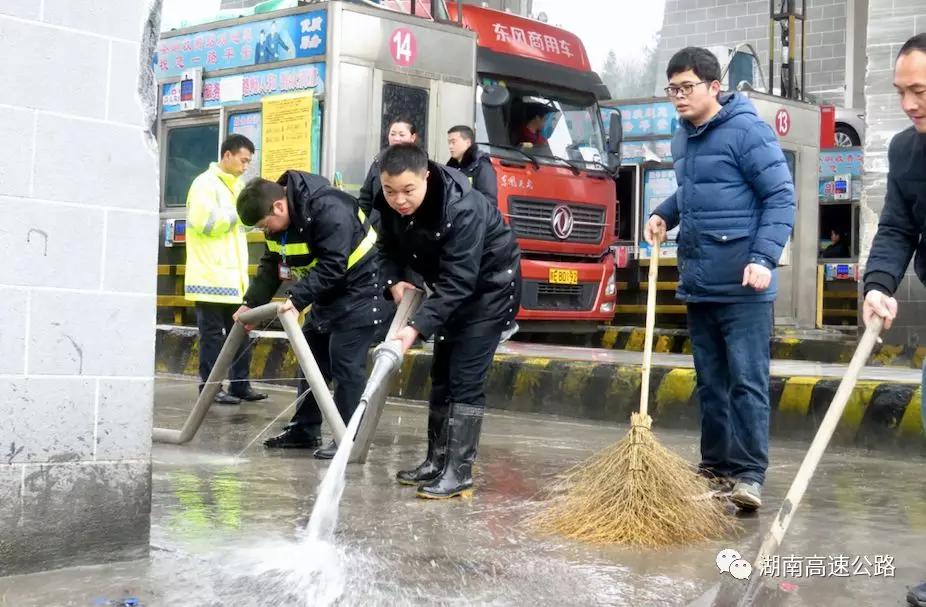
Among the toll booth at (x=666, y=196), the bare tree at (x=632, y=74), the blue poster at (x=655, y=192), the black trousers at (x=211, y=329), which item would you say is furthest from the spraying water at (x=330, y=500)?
the bare tree at (x=632, y=74)

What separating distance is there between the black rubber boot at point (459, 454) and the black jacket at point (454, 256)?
0.35 meters

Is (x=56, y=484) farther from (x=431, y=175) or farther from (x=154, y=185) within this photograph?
(x=431, y=175)

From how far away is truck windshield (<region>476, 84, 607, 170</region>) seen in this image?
11.2 metres

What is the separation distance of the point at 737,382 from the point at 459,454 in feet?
4.00

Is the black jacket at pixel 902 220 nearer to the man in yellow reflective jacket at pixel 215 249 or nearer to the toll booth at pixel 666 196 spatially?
the man in yellow reflective jacket at pixel 215 249

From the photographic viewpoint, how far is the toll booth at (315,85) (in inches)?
388

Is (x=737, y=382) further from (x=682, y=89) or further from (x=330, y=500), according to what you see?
(x=330, y=500)

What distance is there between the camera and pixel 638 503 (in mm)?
4492

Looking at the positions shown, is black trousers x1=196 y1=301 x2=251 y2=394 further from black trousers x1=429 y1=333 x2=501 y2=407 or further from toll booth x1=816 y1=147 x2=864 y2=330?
toll booth x1=816 y1=147 x2=864 y2=330

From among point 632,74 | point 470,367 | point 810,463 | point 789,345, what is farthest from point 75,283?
point 632,74

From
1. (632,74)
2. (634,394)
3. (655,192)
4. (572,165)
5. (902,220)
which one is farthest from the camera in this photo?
(632,74)

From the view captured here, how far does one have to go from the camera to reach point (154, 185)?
12.8 ft

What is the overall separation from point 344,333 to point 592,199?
248 inches

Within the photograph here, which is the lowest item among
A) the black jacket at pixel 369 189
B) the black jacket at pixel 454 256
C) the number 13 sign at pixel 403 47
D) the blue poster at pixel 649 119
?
the black jacket at pixel 454 256
